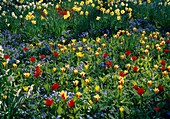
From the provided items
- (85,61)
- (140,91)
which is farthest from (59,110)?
(85,61)

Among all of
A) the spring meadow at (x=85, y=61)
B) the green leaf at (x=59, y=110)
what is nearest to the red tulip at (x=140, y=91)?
the spring meadow at (x=85, y=61)

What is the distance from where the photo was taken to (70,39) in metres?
6.11

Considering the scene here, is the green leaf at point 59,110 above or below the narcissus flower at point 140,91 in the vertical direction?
below

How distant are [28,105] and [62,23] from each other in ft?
8.53

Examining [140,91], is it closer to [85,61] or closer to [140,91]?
[140,91]

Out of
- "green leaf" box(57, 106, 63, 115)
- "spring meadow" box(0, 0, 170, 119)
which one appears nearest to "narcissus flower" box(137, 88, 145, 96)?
"spring meadow" box(0, 0, 170, 119)

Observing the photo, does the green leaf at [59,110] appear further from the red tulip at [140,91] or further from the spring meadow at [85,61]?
the red tulip at [140,91]

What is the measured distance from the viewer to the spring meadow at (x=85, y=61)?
3943mm

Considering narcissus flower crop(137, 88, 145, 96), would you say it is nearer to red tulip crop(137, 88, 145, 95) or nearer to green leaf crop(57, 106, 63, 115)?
red tulip crop(137, 88, 145, 95)

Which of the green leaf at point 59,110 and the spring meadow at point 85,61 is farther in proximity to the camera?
the spring meadow at point 85,61

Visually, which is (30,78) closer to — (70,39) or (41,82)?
(41,82)

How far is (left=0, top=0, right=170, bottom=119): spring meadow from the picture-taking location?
12.9 feet

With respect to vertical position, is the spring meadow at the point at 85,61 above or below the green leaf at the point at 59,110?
above

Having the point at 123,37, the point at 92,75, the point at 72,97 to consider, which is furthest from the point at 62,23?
the point at 72,97
